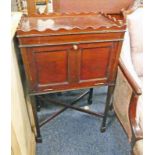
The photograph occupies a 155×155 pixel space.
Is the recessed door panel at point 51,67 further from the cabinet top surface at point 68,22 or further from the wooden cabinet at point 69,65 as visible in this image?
the cabinet top surface at point 68,22

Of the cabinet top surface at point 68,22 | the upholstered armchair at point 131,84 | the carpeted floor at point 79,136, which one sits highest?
the cabinet top surface at point 68,22

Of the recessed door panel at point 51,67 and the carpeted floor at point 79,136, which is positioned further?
the carpeted floor at point 79,136

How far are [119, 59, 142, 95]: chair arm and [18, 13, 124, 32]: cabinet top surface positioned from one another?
0.82ft

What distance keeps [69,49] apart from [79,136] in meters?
0.79

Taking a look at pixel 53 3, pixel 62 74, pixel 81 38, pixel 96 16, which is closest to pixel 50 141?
pixel 62 74

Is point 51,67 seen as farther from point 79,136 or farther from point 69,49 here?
point 79,136

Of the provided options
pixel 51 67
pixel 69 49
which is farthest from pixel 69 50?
pixel 51 67

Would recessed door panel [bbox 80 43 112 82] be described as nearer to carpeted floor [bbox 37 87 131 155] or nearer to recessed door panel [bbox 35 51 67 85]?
recessed door panel [bbox 35 51 67 85]

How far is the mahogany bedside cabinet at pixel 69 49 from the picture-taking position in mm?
1087

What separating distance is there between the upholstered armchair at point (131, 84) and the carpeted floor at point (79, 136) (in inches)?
9.0

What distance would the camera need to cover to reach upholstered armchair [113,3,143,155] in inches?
43.9

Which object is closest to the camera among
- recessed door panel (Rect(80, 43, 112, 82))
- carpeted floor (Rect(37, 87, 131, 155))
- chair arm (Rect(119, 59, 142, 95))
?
chair arm (Rect(119, 59, 142, 95))

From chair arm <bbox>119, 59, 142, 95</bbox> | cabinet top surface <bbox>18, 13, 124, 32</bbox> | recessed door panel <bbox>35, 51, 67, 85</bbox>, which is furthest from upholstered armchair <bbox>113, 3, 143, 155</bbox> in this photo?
recessed door panel <bbox>35, 51, 67, 85</bbox>

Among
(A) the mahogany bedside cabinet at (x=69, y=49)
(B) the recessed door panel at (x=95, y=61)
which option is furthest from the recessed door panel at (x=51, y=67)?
(B) the recessed door panel at (x=95, y=61)
